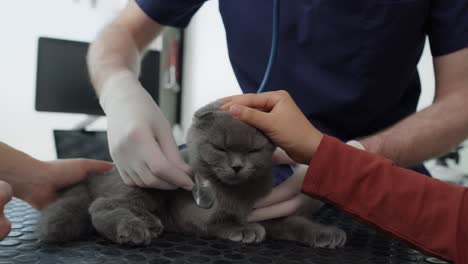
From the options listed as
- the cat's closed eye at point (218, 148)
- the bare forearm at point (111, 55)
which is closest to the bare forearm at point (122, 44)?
the bare forearm at point (111, 55)

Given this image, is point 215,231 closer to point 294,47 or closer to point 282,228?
point 282,228

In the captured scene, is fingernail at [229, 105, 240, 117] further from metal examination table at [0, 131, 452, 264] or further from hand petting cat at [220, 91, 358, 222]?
metal examination table at [0, 131, 452, 264]

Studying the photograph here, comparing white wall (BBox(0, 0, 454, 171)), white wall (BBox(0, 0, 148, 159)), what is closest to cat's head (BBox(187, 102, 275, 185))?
white wall (BBox(0, 0, 454, 171))

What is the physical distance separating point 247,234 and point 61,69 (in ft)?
5.69

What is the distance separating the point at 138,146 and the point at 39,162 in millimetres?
288

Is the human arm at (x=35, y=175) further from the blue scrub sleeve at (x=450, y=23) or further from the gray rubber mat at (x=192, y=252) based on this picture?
the blue scrub sleeve at (x=450, y=23)

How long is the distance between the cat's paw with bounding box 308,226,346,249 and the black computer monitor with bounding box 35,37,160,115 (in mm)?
1730

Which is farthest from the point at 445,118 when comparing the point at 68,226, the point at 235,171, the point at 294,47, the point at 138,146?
the point at 68,226

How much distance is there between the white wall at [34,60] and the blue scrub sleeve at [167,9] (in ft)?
3.77

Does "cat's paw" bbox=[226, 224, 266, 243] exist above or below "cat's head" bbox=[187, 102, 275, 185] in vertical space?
below

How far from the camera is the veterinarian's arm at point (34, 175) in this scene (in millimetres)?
845

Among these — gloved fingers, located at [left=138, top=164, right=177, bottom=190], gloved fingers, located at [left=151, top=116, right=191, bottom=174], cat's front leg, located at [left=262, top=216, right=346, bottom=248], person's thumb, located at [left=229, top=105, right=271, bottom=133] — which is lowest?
cat's front leg, located at [left=262, top=216, right=346, bottom=248]

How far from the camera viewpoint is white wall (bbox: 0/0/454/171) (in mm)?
2229

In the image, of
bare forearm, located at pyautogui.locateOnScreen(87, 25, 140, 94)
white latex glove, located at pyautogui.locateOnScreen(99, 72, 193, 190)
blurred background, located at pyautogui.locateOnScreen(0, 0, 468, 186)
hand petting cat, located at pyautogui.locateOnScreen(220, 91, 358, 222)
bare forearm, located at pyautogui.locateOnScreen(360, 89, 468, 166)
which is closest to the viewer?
hand petting cat, located at pyautogui.locateOnScreen(220, 91, 358, 222)
